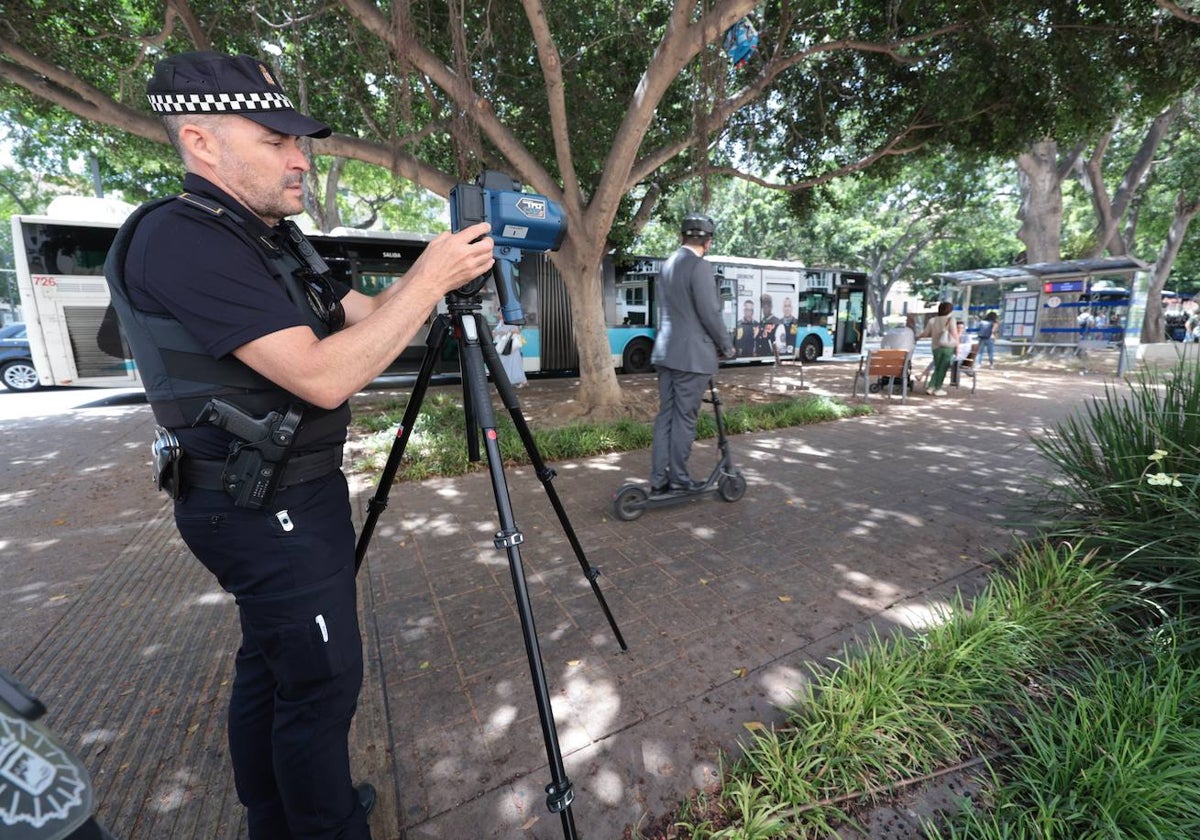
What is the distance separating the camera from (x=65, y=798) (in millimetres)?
625

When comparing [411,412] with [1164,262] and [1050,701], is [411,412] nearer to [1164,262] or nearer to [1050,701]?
[1050,701]

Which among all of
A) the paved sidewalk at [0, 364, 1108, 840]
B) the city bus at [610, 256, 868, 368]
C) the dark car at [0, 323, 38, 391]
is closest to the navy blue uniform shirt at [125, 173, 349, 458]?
the paved sidewalk at [0, 364, 1108, 840]

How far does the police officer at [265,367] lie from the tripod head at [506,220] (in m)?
0.12

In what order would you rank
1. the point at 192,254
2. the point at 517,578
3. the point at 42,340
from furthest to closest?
the point at 42,340, the point at 517,578, the point at 192,254

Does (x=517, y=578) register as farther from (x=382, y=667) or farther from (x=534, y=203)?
(x=382, y=667)

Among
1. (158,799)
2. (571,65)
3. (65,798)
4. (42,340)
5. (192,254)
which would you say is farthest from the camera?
(42,340)

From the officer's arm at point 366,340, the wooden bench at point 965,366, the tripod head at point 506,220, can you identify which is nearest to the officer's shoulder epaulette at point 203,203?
the officer's arm at point 366,340

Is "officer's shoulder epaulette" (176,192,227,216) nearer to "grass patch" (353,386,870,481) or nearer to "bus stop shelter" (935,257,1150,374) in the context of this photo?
"grass patch" (353,386,870,481)

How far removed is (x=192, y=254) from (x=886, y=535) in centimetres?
407

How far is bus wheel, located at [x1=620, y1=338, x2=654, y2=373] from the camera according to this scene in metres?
13.6

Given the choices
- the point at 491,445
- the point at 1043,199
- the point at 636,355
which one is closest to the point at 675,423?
the point at 491,445

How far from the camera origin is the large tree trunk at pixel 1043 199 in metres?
13.9

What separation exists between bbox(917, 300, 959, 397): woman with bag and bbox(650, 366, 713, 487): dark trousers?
7.38 meters

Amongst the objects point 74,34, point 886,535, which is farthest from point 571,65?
point 886,535
